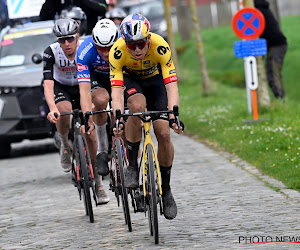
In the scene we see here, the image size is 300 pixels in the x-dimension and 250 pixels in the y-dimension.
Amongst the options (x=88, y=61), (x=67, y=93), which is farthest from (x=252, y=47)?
(x=88, y=61)

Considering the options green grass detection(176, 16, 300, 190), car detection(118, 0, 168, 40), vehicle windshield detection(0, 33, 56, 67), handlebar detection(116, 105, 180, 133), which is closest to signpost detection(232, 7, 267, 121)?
green grass detection(176, 16, 300, 190)

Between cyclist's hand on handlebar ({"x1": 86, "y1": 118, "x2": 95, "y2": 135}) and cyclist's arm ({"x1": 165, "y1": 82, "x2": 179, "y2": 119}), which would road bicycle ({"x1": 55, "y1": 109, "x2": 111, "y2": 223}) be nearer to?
cyclist's hand on handlebar ({"x1": 86, "y1": 118, "x2": 95, "y2": 135})

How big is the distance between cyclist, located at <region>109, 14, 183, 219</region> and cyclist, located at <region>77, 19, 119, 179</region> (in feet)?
2.02

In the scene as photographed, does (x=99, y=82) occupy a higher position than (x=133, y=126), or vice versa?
(x=99, y=82)

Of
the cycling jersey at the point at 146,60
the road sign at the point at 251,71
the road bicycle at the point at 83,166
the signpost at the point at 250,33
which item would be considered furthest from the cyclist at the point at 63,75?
the road sign at the point at 251,71

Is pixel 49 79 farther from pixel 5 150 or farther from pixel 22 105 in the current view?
pixel 5 150

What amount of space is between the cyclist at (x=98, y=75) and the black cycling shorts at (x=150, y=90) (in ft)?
2.15

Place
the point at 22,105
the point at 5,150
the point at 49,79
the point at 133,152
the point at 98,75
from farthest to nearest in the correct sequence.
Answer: the point at 5,150, the point at 22,105, the point at 49,79, the point at 98,75, the point at 133,152

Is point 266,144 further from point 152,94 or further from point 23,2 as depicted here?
point 23,2

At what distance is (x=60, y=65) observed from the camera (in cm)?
988

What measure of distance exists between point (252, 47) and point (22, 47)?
14.5ft

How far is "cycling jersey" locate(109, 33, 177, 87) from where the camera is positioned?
7609mm

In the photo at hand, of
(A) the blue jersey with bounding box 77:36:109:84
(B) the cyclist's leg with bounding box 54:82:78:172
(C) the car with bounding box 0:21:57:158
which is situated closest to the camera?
(A) the blue jersey with bounding box 77:36:109:84

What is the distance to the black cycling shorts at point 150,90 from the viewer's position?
25.6ft
